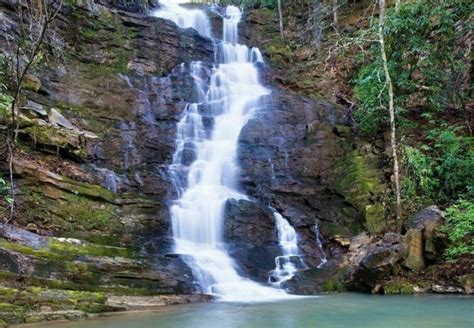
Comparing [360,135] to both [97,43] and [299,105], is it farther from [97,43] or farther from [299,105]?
[97,43]

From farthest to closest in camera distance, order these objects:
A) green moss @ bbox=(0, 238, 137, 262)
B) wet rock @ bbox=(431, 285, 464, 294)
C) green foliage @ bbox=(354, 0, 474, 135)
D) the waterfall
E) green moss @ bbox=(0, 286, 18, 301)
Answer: green foliage @ bbox=(354, 0, 474, 135) → the waterfall → wet rock @ bbox=(431, 285, 464, 294) → green moss @ bbox=(0, 238, 137, 262) → green moss @ bbox=(0, 286, 18, 301)

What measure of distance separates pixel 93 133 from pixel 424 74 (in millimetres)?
11328

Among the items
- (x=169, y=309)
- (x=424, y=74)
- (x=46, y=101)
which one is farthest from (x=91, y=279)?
(x=424, y=74)

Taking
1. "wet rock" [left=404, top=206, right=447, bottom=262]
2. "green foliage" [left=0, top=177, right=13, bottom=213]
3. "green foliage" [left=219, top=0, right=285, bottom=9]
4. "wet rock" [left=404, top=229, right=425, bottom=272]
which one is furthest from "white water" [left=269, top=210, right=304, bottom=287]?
"green foliage" [left=219, top=0, right=285, bottom=9]

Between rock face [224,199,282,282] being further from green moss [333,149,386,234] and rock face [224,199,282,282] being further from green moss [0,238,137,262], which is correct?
green moss [0,238,137,262]

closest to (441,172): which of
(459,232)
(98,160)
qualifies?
(459,232)

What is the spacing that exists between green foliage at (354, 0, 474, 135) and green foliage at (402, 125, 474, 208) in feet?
5.91

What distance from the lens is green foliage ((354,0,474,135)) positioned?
46.3 ft

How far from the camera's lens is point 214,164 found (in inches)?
601

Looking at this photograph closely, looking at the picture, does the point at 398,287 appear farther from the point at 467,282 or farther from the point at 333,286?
the point at 333,286

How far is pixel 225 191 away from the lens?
1420cm

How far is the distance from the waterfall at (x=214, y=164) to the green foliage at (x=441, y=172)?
4895mm

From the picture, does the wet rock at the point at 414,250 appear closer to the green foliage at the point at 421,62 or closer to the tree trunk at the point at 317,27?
the green foliage at the point at 421,62

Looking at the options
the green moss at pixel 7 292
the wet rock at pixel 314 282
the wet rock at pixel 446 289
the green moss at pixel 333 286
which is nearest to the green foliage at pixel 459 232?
the wet rock at pixel 446 289
